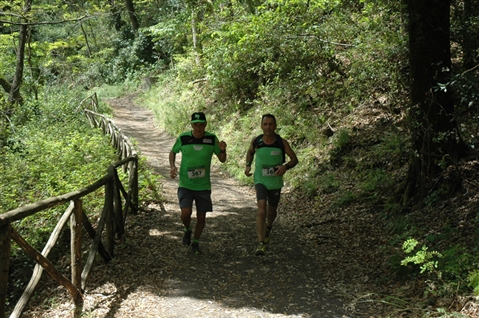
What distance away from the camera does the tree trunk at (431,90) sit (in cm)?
615

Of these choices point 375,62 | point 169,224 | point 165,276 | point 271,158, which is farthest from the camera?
point 375,62

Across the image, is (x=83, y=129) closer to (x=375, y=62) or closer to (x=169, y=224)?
(x=169, y=224)

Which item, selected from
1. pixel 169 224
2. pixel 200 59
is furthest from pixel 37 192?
pixel 200 59

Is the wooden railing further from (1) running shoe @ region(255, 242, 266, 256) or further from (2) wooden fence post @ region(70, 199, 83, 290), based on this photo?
(1) running shoe @ region(255, 242, 266, 256)

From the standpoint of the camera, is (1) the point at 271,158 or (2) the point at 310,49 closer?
(1) the point at 271,158

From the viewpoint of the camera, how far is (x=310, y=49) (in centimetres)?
1175

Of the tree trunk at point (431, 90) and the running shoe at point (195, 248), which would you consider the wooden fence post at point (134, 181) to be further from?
the tree trunk at point (431, 90)

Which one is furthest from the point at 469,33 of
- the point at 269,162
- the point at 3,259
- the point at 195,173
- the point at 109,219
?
the point at 3,259

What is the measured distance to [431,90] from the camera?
6.06 meters

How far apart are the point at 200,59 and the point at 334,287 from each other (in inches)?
726

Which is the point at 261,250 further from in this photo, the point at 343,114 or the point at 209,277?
the point at 343,114

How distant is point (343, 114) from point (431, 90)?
4.89 metres

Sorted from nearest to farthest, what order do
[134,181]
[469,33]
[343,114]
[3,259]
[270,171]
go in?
[3,259], [270,171], [469,33], [134,181], [343,114]

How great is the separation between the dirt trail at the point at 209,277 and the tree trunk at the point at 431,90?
89.5 inches
